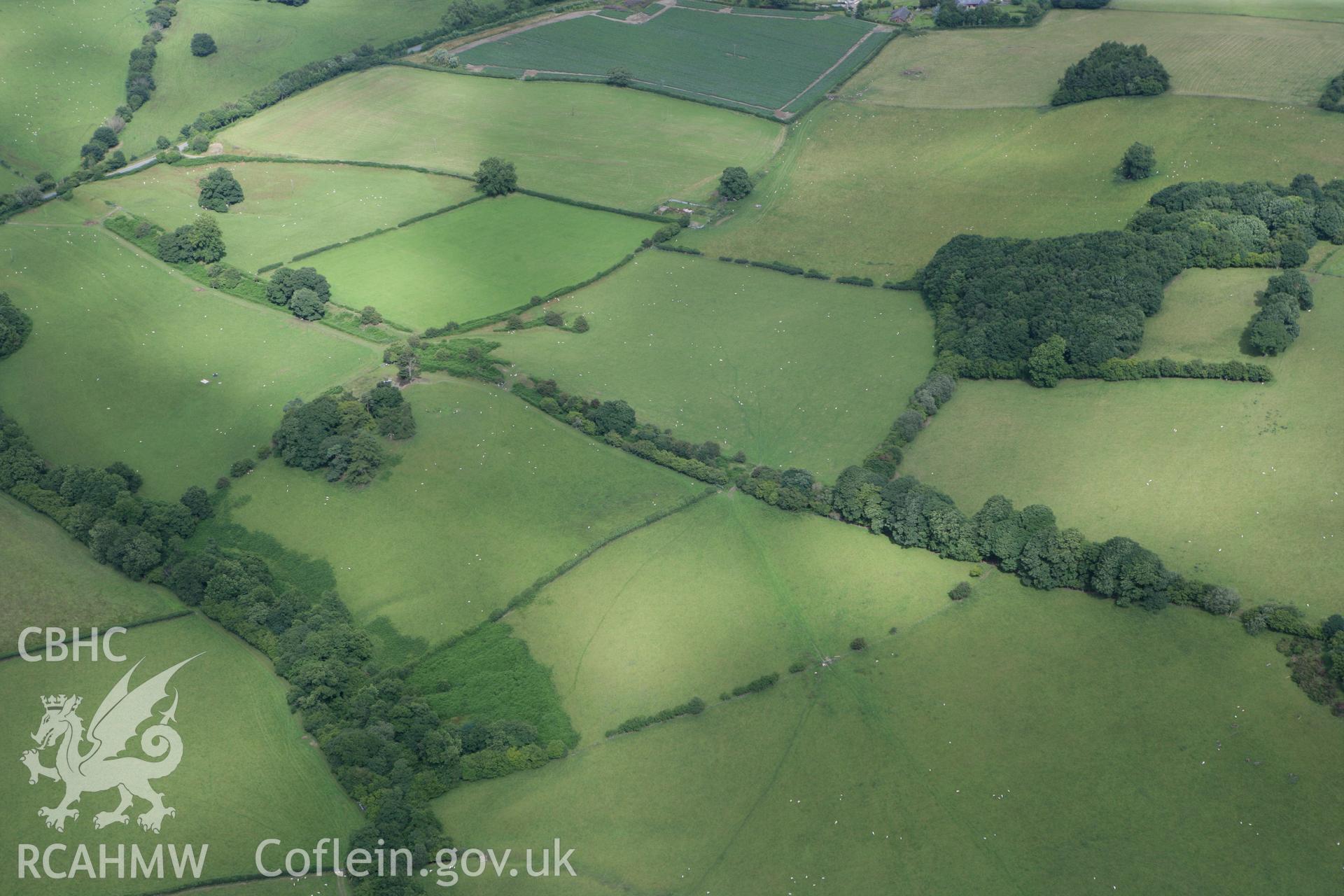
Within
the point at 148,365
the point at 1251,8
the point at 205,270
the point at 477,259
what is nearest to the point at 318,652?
the point at 148,365

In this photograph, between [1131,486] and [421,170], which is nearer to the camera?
[1131,486]

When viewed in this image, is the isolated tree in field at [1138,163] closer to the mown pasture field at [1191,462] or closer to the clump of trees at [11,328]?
the mown pasture field at [1191,462]

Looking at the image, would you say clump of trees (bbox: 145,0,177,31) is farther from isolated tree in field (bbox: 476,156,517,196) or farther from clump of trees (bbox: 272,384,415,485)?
clump of trees (bbox: 272,384,415,485)

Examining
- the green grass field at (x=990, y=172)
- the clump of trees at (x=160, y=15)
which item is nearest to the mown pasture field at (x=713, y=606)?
the green grass field at (x=990, y=172)

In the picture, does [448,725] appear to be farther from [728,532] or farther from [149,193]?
[149,193]

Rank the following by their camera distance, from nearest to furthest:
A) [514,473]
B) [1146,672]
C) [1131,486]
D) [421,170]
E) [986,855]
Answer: [986,855], [1146,672], [1131,486], [514,473], [421,170]

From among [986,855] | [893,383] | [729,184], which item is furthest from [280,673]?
[729,184]

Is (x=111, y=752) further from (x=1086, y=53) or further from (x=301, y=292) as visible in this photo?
(x=1086, y=53)
